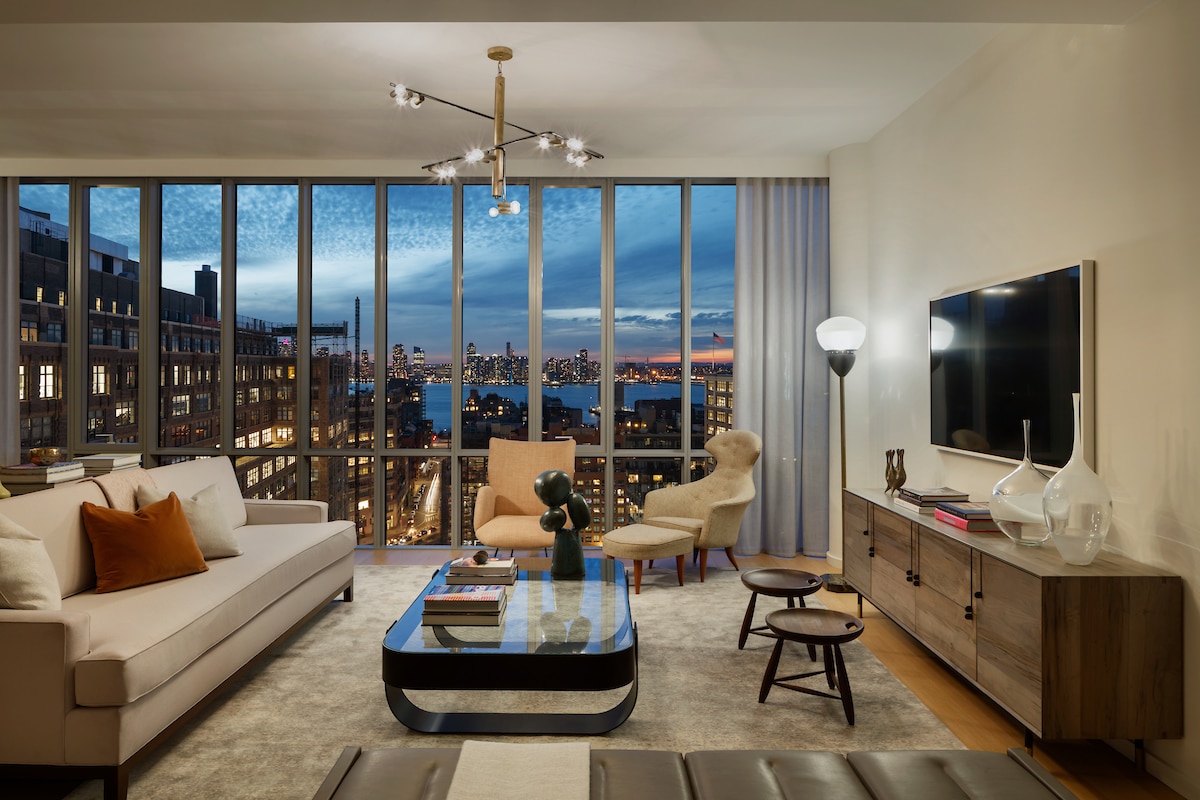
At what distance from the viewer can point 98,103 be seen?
166 inches

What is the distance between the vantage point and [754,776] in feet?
4.94

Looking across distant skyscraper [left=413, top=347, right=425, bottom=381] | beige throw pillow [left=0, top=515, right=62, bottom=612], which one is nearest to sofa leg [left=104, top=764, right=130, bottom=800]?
beige throw pillow [left=0, top=515, right=62, bottom=612]

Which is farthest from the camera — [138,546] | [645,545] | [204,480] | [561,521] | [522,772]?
[645,545]

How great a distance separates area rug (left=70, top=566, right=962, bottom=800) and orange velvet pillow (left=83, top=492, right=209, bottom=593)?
559 mm

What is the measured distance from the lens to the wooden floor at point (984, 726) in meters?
2.28

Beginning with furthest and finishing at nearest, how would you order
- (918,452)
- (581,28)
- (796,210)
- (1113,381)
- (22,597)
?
(796,210)
(918,452)
(581,28)
(1113,381)
(22,597)

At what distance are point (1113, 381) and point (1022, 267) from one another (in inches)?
28.9

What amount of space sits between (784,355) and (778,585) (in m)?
2.54

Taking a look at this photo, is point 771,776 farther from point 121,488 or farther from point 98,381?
point 98,381

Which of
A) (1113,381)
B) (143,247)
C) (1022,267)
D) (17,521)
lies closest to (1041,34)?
Result: (1022,267)

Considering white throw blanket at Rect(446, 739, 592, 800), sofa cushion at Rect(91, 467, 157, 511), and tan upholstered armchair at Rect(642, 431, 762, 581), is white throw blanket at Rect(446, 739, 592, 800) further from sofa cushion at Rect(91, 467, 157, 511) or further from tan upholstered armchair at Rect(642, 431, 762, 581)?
tan upholstered armchair at Rect(642, 431, 762, 581)

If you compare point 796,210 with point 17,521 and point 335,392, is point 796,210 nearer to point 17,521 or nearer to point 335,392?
point 335,392

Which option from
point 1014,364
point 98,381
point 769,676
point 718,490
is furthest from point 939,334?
point 98,381

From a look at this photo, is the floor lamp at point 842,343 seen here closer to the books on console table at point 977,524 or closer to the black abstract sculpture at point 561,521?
the books on console table at point 977,524
